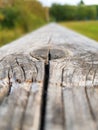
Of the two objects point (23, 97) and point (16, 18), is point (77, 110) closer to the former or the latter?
point (23, 97)

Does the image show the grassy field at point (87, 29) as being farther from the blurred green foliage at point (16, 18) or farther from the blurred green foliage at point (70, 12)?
the blurred green foliage at point (70, 12)

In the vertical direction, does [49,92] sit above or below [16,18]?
above

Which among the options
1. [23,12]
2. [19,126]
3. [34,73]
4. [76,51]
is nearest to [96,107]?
[19,126]

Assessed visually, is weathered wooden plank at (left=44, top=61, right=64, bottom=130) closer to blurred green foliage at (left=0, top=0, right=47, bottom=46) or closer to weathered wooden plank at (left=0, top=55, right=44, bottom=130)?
weathered wooden plank at (left=0, top=55, right=44, bottom=130)

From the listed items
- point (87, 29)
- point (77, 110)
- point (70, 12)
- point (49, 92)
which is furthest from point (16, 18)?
point (70, 12)

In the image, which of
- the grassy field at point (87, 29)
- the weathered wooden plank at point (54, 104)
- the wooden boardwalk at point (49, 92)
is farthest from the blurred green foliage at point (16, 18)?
the weathered wooden plank at point (54, 104)

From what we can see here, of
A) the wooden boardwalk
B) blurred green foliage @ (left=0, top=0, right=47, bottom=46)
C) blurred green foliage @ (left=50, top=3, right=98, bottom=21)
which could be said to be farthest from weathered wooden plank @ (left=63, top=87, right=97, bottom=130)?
blurred green foliage @ (left=50, top=3, right=98, bottom=21)

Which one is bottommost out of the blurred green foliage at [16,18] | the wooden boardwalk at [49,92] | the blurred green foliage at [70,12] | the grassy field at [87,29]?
the blurred green foliage at [70,12]

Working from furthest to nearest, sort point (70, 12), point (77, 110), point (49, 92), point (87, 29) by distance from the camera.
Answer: point (70, 12)
point (87, 29)
point (49, 92)
point (77, 110)

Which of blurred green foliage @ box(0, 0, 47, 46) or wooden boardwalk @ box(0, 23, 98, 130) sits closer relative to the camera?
wooden boardwalk @ box(0, 23, 98, 130)

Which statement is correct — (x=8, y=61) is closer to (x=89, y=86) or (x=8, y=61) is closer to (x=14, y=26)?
(x=89, y=86)
